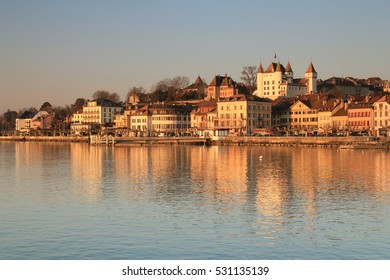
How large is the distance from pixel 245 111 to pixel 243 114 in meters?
0.43

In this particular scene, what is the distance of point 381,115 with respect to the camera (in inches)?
2299

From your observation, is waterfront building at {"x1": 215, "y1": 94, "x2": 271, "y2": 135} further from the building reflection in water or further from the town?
the building reflection in water

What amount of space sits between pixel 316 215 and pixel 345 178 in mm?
9046

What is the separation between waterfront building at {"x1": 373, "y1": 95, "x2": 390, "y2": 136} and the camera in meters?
57.8

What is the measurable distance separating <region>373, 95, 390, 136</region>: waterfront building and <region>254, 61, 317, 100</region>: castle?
2716 centimetres

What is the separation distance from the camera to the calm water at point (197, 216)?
1197 cm

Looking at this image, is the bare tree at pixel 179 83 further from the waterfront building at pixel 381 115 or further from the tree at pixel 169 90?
the waterfront building at pixel 381 115

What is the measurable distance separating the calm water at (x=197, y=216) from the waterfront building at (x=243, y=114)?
41.3 m

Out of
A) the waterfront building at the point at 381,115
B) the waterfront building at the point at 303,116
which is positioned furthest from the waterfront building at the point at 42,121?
the waterfront building at the point at 381,115

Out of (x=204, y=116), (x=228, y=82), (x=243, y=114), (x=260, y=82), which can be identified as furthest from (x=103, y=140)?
(x=260, y=82)

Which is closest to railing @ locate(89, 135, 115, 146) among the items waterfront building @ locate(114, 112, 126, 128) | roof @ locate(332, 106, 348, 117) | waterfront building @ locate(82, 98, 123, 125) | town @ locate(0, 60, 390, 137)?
town @ locate(0, 60, 390, 137)

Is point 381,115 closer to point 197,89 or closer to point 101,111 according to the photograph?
point 197,89

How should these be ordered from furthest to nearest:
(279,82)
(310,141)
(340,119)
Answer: (279,82) < (340,119) < (310,141)

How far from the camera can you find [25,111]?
124000mm
